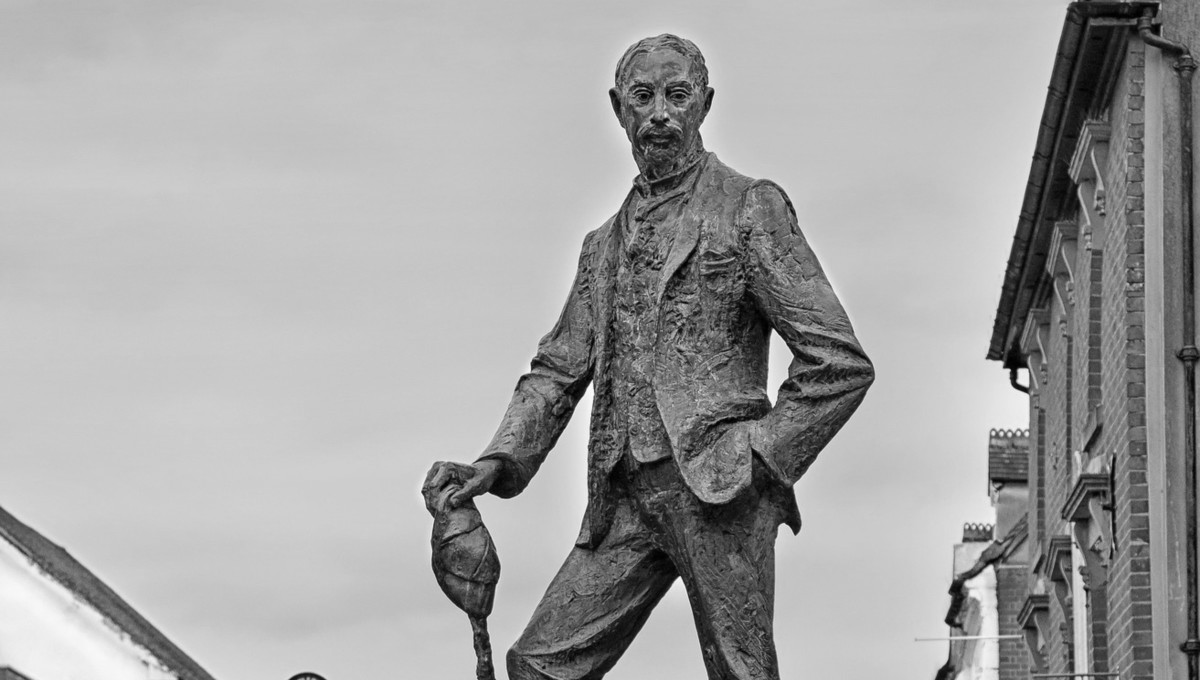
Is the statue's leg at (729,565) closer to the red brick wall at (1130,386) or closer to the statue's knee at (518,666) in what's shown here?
the statue's knee at (518,666)

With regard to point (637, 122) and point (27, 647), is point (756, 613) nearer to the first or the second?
point (637, 122)

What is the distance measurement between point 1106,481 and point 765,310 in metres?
13.1

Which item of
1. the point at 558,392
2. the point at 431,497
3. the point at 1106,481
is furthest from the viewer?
the point at 1106,481

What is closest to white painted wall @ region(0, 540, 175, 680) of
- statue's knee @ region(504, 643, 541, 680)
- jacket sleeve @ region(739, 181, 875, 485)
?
statue's knee @ region(504, 643, 541, 680)

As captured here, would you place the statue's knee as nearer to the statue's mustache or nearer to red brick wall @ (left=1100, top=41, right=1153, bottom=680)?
the statue's mustache

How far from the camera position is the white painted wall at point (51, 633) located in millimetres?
22500

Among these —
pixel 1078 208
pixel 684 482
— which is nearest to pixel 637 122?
pixel 684 482

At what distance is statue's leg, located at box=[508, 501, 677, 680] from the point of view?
9.39 meters

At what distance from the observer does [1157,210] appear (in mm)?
20109

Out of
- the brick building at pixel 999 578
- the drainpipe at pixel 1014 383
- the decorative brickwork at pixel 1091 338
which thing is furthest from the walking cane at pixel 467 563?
the brick building at pixel 999 578

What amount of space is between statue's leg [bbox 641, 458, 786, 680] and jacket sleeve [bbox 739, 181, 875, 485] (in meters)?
0.15

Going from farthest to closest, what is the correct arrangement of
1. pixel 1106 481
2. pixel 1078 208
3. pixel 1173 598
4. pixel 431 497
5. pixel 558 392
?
pixel 1078 208
pixel 1106 481
pixel 1173 598
pixel 558 392
pixel 431 497

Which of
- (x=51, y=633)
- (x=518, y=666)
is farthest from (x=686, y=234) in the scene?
(x=51, y=633)

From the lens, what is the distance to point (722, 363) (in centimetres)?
945
